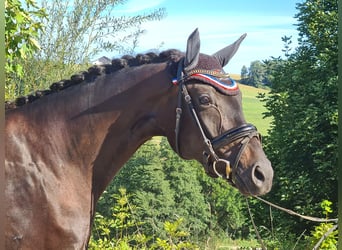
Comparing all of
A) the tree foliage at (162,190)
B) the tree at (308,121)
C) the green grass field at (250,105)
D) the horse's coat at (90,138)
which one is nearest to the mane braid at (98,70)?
the horse's coat at (90,138)

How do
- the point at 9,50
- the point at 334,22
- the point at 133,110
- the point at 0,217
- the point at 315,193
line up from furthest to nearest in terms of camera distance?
the point at 315,193 < the point at 334,22 < the point at 9,50 < the point at 133,110 < the point at 0,217

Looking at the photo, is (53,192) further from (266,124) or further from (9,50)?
(266,124)

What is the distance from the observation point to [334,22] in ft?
26.2

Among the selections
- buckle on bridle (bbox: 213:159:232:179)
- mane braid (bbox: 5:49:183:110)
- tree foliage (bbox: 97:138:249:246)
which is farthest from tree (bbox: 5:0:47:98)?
tree foliage (bbox: 97:138:249:246)

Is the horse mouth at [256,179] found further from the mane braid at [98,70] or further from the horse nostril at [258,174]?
the mane braid at [98,70]

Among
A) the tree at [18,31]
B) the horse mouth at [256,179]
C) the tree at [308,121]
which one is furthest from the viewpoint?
the tree at [308,121]

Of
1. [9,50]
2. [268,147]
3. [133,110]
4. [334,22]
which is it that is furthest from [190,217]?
[133,110]

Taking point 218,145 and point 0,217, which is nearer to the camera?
point 0,217

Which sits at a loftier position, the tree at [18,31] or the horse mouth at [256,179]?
the tree at [18,31]

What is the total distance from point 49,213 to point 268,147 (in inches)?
303

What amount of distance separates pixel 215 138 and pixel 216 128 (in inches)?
2.2

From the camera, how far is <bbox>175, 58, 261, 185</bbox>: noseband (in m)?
2.66

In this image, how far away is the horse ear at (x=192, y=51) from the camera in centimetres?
272

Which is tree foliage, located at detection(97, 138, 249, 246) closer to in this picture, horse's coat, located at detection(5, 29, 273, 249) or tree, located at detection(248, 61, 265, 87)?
tree, located at detection(248, 61, 265, 87)
